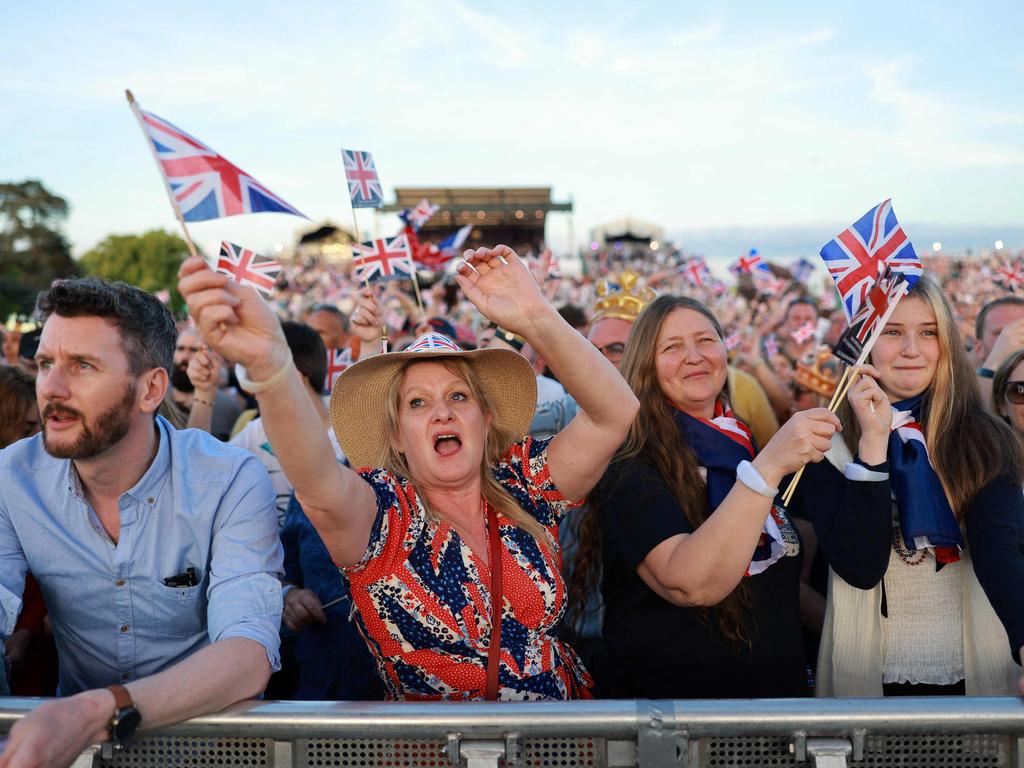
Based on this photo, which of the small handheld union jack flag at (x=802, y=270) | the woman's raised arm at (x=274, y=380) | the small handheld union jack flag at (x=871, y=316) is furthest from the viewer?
the small handheld union jack flag at (x=802, y=270)

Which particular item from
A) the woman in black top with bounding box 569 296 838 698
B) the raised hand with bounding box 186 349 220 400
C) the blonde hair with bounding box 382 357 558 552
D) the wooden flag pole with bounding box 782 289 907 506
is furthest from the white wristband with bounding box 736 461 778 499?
the raised hand with bounding box 186 349 220 400

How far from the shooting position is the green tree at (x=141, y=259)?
217ft

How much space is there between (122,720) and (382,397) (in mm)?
1238

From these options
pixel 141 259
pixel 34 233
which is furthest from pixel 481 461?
pixel 141 259

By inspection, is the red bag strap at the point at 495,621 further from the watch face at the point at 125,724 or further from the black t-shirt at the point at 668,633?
the watch face at the point at 125,724

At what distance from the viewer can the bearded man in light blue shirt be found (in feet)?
7.68

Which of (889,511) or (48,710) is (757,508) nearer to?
(889,511)

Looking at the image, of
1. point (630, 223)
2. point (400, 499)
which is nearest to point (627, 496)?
point (400, 499)

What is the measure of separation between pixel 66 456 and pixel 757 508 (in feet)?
5.84

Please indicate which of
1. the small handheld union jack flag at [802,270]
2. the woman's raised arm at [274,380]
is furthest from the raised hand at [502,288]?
the small handheld union jack flag at [802,270]

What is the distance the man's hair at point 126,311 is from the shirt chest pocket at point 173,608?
0.59 m

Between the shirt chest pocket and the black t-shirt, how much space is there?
1200mm

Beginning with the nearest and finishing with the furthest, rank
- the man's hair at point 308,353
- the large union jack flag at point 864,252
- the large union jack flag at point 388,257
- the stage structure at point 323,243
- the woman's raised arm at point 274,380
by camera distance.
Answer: the woman's raised arm at point 274,380
the large union jack flag at point 864,252
the man's hair at point 308,353
the large union jack flag at point 388,257
the stage structure at point 323,243

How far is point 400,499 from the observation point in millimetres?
2521
